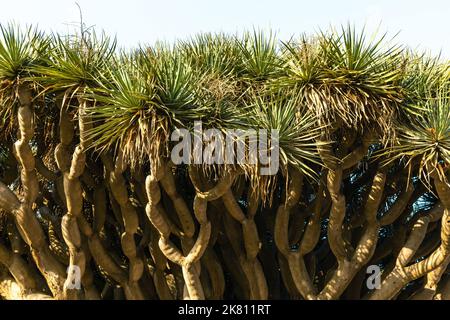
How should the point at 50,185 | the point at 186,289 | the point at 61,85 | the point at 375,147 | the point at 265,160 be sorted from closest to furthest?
the point at 265,160 → the point at 61,85 → the point at 186,289 → the point at 375,147 → the point at 50,185

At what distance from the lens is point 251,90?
6617 mm

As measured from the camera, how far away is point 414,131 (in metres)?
6.41

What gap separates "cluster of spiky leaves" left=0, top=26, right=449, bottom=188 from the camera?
19.7ft

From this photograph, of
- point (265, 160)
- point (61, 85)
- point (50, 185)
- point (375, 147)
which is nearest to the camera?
point (265, 160)

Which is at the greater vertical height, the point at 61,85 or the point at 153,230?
the point at 61,85

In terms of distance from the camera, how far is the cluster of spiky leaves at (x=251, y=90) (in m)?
6.01

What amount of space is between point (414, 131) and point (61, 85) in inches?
122

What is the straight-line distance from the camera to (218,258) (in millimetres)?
7578
